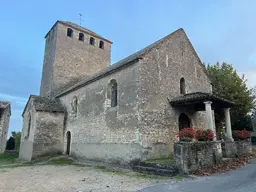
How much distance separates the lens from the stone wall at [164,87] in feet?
37.3

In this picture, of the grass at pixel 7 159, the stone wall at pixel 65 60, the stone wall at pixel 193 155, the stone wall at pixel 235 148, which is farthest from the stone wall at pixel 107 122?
the stone wall at pixel 65 60

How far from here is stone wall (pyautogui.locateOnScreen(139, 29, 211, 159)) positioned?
11359mm

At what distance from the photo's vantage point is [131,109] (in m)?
11.7

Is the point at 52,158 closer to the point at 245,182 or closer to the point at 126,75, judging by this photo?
the point at 126,75

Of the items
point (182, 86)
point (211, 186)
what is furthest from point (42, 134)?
point (211, 186)

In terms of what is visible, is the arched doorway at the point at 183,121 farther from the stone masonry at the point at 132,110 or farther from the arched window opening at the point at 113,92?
the arched window opening at the point at 113,92

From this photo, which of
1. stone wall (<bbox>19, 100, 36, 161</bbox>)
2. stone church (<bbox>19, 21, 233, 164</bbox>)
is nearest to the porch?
stone church (<bbox>19, 21, 233, 164</bbox>)

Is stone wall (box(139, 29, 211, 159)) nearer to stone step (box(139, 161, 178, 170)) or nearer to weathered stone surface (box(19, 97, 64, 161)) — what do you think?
stone step (box(139, 161, 178, 170))

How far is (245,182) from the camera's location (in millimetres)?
6836

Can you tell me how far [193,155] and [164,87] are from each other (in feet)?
17.3

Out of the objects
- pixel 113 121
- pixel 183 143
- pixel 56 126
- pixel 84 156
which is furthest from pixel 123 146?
pixel 56 126

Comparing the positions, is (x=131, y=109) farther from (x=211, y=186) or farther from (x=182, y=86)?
(x=211, y=186)

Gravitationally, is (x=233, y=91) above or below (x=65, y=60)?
below

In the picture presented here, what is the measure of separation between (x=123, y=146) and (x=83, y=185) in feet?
14.8
